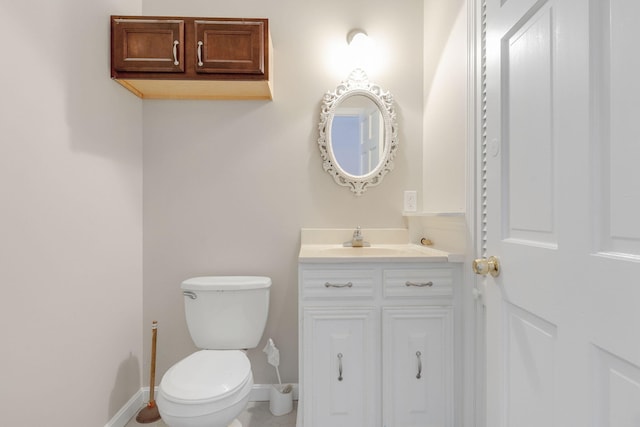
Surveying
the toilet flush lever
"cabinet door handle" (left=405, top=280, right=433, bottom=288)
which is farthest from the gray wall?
"cabinet door handle" (left=405, top=280, right=433, bottom=288)

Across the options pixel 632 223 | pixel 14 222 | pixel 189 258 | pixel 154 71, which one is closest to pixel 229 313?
pixel 189 258

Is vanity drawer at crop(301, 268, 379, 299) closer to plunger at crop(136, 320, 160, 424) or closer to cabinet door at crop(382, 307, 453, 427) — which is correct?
cabinet door at crop(382, 307, 453, 427)

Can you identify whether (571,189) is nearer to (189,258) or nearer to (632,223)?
(632,223)

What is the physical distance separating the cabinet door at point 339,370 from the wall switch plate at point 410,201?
0.84 meters

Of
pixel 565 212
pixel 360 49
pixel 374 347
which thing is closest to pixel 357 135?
pixel 360 49

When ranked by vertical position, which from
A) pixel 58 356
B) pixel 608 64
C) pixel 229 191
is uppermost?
pixel 608 64

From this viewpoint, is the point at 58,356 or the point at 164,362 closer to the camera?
the point at 58,356

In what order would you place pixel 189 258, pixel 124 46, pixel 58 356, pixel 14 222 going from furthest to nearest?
pixel 189 258 → pixel 124 46 → pixel 58 356 → pixel 14 222

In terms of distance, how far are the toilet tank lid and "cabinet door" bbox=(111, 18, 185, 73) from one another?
3.70ft

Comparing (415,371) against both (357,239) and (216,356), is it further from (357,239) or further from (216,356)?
(216,356)

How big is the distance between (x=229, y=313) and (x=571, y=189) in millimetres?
1577

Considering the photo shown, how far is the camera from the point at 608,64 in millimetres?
584

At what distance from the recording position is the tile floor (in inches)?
69.2

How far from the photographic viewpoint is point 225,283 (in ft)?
5.78
